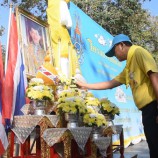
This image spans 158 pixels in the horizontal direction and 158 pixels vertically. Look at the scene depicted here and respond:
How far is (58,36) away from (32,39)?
2.30 feet

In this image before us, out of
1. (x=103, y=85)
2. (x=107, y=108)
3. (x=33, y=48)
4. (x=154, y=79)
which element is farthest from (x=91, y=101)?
(x=154, y=79)

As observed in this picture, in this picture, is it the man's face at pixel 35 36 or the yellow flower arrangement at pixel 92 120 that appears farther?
the man's face at pixel 35 36

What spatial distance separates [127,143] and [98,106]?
11.2 feet

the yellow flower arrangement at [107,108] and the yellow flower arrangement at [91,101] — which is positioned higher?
the yellow flower arrangement at [91,101]

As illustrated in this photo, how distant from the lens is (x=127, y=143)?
21.4 ft

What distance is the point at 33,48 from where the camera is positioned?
152 inches

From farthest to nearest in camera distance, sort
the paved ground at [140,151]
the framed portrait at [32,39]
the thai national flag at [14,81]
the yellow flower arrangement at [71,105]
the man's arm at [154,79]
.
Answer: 1. the paved ground at [140,151]
2. the framed portrait at [32,39]
3. the thai national flag at [14,81]
4. the yellow flower arrangement at [71,105]
5. the man's arm at [154,79]

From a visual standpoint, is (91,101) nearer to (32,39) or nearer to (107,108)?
(107,108)

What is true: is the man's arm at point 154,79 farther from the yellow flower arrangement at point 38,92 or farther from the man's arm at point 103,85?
the yellow flower arrangement at point 38,92

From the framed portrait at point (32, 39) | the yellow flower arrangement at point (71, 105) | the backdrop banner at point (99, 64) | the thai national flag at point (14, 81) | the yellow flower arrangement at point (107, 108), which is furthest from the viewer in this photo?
the backdrop banner at point (99, 64)

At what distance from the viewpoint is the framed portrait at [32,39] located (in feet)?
12.0

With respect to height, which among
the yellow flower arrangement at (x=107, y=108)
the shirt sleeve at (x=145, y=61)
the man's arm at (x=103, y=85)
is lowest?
the yellow flower arrangement at (x=107, y=108)

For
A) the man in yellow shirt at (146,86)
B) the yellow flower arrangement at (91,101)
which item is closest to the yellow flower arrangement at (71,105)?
the yellow flower arrangement at (91,101)

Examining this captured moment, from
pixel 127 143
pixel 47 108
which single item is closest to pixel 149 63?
pixel 47 108
